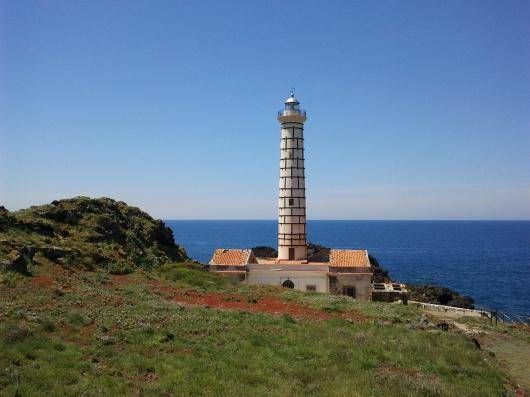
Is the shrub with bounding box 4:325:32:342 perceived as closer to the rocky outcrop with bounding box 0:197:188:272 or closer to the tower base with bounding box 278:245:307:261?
the rocky outcrop with bounding box 0:197:188:272

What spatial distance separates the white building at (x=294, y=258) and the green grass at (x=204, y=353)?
14.7 meters

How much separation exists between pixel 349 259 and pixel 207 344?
22869mm

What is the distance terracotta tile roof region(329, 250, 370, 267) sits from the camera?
35.9 meters

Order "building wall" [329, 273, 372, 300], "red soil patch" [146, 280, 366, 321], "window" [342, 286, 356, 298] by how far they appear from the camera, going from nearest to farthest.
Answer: "red soil patch" [146, 280, 366, 321] → "building wall" [329, 273, 372, 300] → "window" [342, 286, 356, 298]

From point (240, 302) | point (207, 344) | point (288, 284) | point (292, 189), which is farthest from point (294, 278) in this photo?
point (207, 344)

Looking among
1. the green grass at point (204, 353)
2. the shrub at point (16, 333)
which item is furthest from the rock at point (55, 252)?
the shrub at point (16, 333)

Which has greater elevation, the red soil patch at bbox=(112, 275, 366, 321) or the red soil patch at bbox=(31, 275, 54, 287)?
the red soil patch at bbox=(31, 275, 54, 287)

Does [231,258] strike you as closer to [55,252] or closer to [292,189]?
[292,189]

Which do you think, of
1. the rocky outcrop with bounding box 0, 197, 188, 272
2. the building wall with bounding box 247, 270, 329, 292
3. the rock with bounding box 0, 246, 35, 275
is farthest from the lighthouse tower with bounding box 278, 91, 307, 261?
the rock with bounding box 0, 246, 35, 275

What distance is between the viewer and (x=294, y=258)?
39.9 metres

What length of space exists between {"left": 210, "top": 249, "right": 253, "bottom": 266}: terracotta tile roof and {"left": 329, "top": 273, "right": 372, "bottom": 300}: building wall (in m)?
6.78

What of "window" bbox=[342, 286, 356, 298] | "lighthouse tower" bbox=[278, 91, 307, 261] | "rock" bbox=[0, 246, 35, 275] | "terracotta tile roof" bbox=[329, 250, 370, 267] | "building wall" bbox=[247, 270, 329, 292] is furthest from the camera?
"lighthouse tower" bbox=[278, 91, 307, 261]

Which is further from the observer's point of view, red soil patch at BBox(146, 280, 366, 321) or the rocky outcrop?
the rocky outcrop

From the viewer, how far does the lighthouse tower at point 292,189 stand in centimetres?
3956
